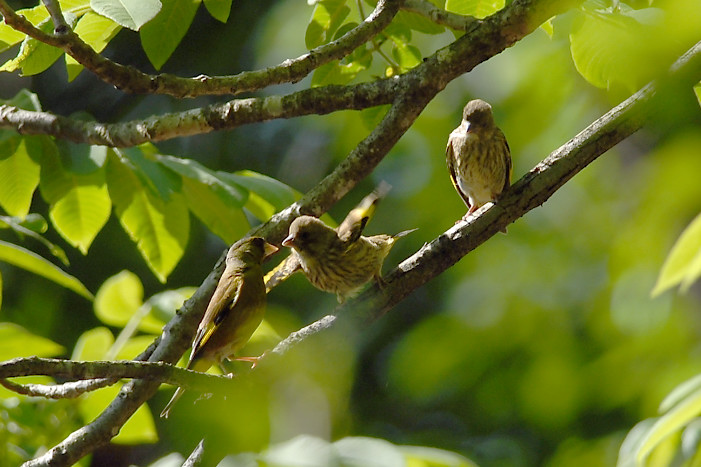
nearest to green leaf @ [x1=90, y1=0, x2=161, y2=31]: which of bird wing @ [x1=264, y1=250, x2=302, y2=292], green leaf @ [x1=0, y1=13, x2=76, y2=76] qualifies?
green leaf @ [x1=0, y1=13, x2=76, y2=76]

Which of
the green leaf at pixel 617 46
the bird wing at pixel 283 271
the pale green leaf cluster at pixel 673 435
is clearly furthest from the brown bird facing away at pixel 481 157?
the pale green leaf cluster at pixel 673 435

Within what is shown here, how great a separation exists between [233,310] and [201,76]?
3.96ft

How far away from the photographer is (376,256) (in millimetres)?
4492

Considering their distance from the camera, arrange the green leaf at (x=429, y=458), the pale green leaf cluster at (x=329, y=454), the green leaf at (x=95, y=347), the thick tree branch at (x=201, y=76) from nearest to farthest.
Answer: the pale green leaf cluster at (x=329, y=454) → the green leaf at (x=429, y=458) → the thick tree branch at (x=201, y=76) → the green leaf at (x=95, y=347)

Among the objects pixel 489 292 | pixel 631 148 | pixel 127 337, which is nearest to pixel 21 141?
pixel 127 337

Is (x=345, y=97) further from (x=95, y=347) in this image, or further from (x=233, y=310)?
(x=95, y=347)

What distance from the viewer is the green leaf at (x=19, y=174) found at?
148 inches

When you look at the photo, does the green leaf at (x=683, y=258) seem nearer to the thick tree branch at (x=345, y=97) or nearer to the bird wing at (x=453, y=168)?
the thick tree branch at (x=345, y=97)

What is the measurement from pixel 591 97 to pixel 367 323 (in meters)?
5.28

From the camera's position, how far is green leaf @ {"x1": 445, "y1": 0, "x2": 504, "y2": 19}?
11.5 feet

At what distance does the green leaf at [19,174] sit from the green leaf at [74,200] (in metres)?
0.06

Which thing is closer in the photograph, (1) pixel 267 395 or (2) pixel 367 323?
(1) pixel 267 395

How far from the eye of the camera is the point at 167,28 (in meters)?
3.23

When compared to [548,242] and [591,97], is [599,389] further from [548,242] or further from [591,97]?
Answer: [591,97]
